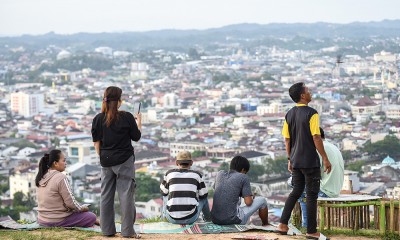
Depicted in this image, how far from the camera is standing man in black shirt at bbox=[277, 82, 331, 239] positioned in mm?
4605

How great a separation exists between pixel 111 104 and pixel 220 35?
124 metres

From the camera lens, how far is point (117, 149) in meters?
4.64

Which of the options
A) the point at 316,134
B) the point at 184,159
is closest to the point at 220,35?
the point at 184,159

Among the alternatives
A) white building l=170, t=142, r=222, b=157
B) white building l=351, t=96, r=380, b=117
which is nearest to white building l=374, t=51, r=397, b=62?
white building l=351, t=96, r=380, b=117

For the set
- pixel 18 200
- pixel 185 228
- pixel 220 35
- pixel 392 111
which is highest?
pixel 185 228

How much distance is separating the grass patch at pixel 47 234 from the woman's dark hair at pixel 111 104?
570mm

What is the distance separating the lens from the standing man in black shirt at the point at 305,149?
4.61m

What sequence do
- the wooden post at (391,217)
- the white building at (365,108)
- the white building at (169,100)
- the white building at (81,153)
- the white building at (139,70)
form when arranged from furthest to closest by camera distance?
the white building at (139,70)
the white building at (169,100)
the white building at (365,108)
the white building at (81,153)
the wooden post at (391,217)

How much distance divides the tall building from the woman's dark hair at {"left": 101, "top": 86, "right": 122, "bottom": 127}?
2067 inches

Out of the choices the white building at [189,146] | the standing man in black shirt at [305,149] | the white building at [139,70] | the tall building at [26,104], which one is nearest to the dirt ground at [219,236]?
the standing man in black shirt at [305,149]

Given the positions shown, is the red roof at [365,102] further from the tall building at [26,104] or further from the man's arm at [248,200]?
the man's arm at [248,200]

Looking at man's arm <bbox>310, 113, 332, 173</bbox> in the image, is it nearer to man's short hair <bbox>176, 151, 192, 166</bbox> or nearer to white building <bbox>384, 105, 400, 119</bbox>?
man's short hair <bbox>176, 151, 192, 166</bbox>

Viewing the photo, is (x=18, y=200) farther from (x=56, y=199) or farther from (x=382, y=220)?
(x=382, y=220)

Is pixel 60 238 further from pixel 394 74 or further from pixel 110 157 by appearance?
pixel 394 74
